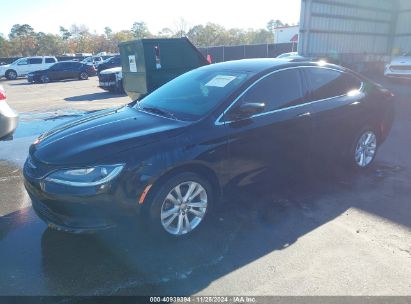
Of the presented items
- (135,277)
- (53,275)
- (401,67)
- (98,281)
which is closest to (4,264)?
(53,275)

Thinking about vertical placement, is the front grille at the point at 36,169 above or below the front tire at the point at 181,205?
above

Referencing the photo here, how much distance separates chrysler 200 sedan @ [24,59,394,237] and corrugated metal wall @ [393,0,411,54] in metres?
16.3

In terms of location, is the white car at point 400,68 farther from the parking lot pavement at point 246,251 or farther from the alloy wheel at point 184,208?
the alloy wheel at point 184,208

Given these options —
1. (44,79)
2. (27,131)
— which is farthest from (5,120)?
(44,79)

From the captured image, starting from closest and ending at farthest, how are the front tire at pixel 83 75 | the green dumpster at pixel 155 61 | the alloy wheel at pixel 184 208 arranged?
the alloy wheel at pixel 184 208
the green dumpster at pixel 155 61
the front tire at pixel 83 75

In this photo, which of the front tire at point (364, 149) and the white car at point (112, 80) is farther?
the white car at point (112, 80)

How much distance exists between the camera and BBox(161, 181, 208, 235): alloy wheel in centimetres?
324

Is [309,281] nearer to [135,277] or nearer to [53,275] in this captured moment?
[135,277]

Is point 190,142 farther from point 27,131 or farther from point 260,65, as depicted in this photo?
point 27,131

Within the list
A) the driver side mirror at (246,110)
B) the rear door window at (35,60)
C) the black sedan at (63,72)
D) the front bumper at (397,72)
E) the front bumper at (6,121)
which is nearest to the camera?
the driver side mirror at (246,110)

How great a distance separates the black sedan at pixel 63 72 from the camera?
2345 centimetres

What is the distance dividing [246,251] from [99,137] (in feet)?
5.69

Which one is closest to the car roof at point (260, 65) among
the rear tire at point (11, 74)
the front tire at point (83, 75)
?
the front tire at point (83, 75)

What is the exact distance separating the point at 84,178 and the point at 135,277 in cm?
92
